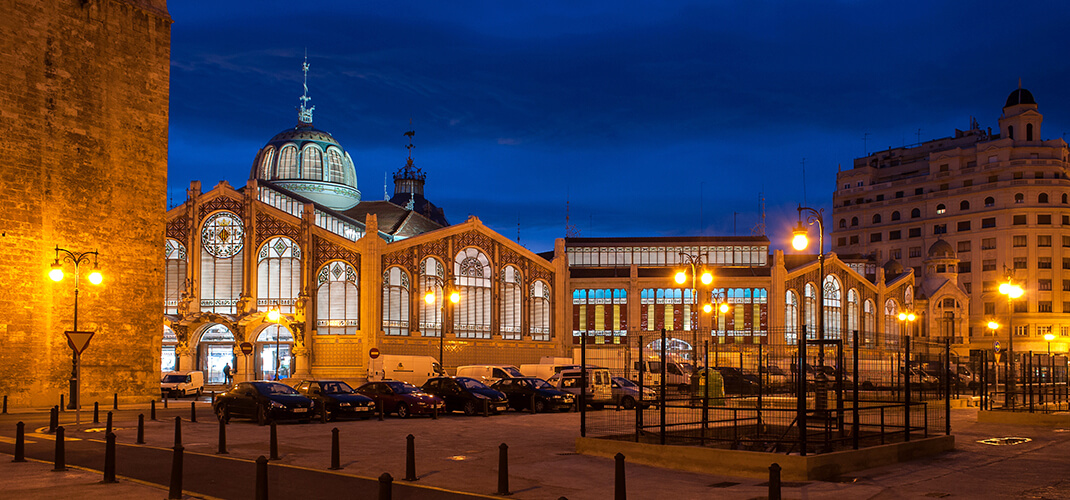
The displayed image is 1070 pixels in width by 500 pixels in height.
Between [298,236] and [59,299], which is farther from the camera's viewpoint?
[298,236]

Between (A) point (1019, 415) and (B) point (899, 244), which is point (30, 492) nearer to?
(A) point (1019, 415)

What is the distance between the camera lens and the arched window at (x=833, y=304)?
83812 mm

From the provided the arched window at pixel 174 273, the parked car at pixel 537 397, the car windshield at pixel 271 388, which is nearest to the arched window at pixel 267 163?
the arched window at pixel 174 273

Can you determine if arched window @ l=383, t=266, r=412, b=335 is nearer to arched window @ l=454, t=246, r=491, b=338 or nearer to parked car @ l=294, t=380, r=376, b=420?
arched window @ l=454, t=246, r=491, b=338

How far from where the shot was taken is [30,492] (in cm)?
1455

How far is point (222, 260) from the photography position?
6041 centimetres

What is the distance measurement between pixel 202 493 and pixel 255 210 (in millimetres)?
48039

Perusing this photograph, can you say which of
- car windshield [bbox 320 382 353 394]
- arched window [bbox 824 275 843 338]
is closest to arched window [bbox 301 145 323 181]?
car windshield [bbox 320 382 353 394]

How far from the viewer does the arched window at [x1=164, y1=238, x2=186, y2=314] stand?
2355 inches

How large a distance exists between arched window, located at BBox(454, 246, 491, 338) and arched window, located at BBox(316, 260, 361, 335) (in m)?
8.02

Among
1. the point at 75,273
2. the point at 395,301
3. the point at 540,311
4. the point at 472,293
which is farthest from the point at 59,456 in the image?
the point at 540,311

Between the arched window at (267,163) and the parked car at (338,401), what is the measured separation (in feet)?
148

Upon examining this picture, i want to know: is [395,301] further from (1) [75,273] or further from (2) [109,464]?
(2) [109,464]

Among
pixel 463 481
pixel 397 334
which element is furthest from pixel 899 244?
pixel 463 481
